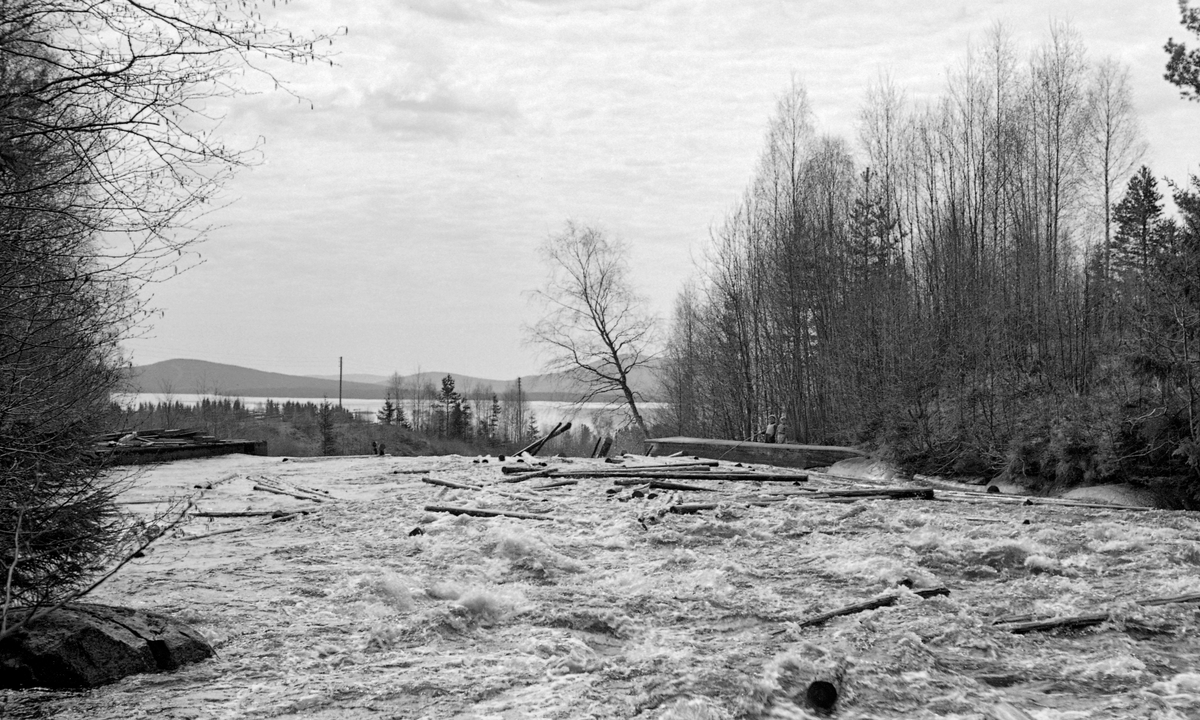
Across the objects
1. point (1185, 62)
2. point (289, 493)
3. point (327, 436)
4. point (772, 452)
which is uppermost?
point (1185, 62)

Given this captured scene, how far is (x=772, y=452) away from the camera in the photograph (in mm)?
17656

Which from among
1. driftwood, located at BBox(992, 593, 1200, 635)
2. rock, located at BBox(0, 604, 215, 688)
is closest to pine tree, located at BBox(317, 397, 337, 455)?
rock, located at BBox(0, 604, 215, 688)

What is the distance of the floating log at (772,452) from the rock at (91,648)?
1410cm

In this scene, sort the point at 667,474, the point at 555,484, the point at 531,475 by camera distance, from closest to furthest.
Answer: the point at 555,484
the point at 667,474
the point at 531,475

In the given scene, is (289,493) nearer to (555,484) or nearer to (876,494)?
(555,484)

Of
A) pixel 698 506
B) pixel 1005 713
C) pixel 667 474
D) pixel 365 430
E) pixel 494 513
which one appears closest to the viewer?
pixel 1005 713

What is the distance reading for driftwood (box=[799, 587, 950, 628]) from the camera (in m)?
5.33

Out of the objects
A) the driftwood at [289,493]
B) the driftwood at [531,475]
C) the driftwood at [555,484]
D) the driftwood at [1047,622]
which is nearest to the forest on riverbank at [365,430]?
the driftwood at [531,475]

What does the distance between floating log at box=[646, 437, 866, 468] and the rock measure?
14.1 meters

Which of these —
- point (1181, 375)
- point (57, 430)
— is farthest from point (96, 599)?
point (1181, 375)

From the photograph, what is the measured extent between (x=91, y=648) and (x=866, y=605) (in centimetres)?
463

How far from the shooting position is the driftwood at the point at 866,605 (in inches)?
210

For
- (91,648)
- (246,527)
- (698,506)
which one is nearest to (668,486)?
(698,506)

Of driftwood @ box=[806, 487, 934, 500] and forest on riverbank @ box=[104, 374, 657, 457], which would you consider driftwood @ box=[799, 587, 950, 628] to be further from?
forest on riverbank @ box=[104, 374, 657, 457]
